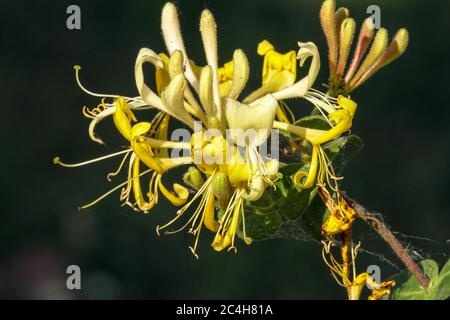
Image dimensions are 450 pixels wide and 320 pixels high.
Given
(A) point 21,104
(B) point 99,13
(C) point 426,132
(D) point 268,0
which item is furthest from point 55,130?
(C) point 426,132

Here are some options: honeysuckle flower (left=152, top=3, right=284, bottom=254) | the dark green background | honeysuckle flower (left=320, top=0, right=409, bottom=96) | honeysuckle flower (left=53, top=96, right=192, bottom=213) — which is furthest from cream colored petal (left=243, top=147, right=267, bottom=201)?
the dark green background

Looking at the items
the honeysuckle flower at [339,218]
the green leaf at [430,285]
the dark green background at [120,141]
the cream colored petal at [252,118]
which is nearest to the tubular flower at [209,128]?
the cream colored petal at [252,118]

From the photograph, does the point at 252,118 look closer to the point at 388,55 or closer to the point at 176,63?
the point at 176,63

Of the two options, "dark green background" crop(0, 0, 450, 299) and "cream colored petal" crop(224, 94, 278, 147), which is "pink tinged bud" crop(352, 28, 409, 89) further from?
"dark green background" crop(0, 0, 450, 299)

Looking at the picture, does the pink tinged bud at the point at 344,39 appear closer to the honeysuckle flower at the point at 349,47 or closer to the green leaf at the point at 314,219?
the honeysuckle flower at the point at 349,47

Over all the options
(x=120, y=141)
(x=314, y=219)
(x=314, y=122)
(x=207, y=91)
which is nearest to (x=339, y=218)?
(x=314, y=219)
